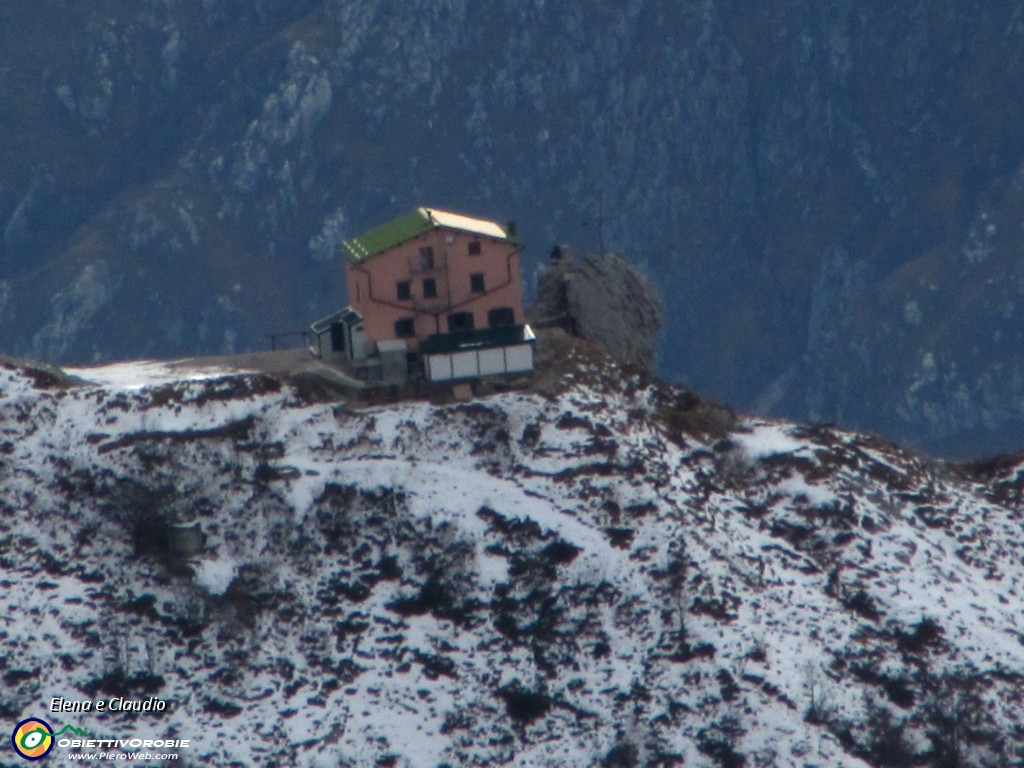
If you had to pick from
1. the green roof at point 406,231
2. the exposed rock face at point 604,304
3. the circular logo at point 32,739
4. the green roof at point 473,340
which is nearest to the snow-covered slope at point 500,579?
the circular logo at point 32,739

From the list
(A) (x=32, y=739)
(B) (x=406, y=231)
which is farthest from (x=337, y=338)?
(A) (x=32, y=739)

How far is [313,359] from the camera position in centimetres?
14150

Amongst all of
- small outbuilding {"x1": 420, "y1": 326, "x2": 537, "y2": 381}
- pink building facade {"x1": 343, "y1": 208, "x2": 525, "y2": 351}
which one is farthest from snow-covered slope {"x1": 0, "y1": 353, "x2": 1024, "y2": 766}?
pink building facade {"x1": 343, "y1": 208, "x2": 525, "y2": 351}

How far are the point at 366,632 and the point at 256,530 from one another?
29.0ft

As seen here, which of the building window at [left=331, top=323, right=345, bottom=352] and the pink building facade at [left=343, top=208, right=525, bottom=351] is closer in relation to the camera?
the pink building facade at [left=343, top=208, right=525, bottom=351]

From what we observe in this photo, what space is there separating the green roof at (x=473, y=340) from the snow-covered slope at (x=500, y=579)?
3320mm

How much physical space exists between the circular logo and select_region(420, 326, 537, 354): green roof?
3097cm

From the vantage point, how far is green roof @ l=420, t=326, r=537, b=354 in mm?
137000

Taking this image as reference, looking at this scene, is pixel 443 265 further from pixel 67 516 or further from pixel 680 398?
pixel 67 516

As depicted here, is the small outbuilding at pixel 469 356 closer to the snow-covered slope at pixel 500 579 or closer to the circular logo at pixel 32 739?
the snow-covered slope at pixel 500 579

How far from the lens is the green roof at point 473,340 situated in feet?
449

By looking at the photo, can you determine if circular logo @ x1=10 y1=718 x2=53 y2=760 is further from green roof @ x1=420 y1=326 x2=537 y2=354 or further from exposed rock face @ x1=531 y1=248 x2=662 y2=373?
exposed rock face @ x1=531 y1=248 x2=662 y2=373

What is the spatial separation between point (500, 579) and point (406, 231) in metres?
23.3

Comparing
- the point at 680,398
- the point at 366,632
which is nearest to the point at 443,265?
the point at 680,398
